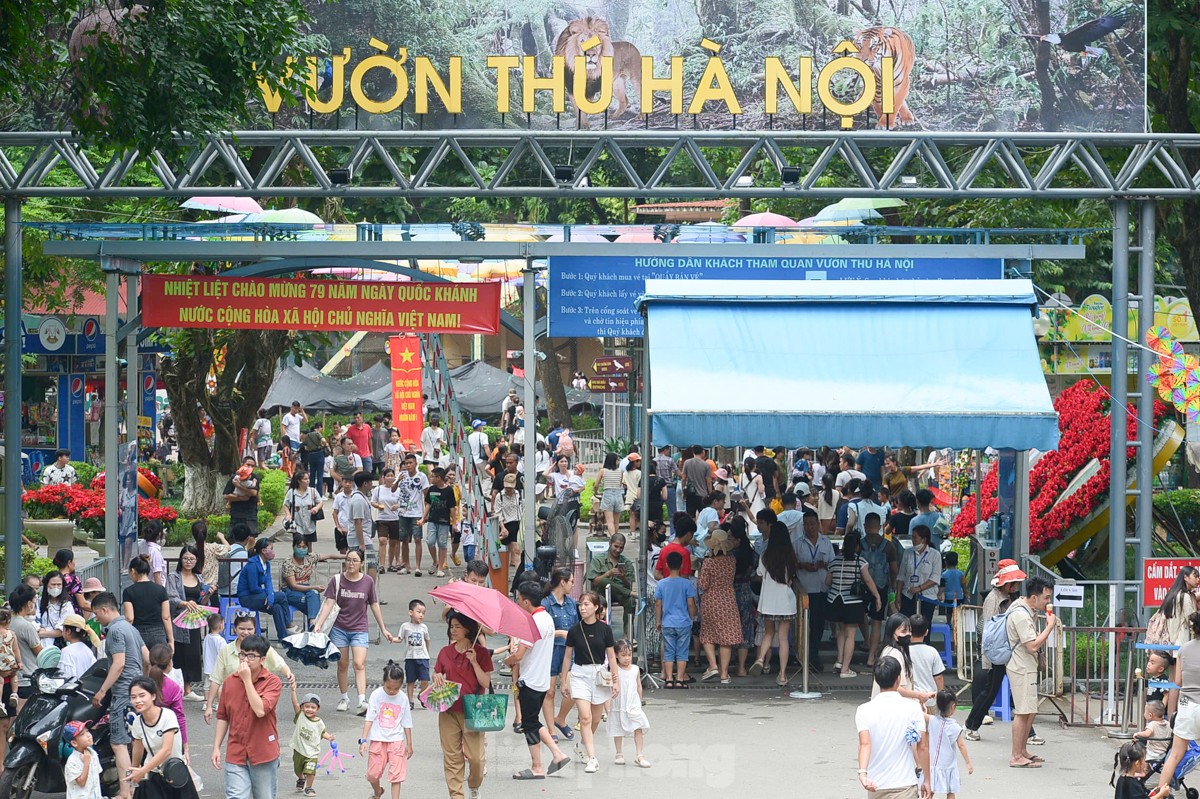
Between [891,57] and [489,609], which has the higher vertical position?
[891,57]

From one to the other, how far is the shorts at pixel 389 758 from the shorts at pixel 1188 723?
5.34 m

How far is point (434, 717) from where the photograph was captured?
46.6 ft

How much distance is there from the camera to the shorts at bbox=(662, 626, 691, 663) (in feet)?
49.3

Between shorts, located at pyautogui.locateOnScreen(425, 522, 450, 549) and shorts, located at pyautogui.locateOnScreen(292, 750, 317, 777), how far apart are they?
9.58 meters

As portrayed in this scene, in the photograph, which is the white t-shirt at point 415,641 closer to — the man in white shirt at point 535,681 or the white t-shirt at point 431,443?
the man in white shirt at point 535,681

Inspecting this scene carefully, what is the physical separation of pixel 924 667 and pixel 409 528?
11140 mm

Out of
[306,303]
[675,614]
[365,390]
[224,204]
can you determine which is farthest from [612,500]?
[365,390]

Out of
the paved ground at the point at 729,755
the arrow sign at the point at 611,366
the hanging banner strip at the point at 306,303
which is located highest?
the hanging banner strip at the point at 306,303

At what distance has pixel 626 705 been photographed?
1216 cm

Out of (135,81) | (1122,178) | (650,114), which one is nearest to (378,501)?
A: (650,114)

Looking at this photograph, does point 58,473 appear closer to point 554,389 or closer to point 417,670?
point 417,670

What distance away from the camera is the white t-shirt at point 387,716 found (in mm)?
10930

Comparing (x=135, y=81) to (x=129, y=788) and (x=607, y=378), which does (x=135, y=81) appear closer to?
(x=129, y=788)

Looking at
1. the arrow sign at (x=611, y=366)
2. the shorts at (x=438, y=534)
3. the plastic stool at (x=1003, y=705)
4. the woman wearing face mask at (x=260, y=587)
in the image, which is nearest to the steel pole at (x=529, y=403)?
the woman wearing face mask at (x=260, y=587)
